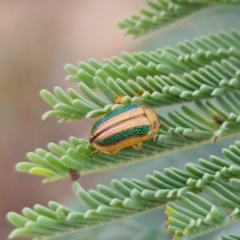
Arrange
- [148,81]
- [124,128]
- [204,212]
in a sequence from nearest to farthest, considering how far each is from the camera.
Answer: [204,212], [148,81], [124,128]

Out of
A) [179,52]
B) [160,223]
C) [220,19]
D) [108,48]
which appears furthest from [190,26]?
[108,48]

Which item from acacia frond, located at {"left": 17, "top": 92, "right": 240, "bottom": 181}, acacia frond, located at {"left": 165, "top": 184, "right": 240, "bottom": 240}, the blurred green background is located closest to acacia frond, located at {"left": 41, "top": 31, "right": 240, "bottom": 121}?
acacia frond, located at {"left": 17, "top": 92, "right": 240, "bottom": 181}

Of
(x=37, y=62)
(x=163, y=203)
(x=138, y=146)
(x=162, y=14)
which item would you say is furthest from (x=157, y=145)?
(x=37, y=62)

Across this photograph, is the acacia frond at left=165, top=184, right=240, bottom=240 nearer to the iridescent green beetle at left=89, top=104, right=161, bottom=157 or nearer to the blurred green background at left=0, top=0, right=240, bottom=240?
the iridescent green beetle at left=89, top=104, right=161, bottom=157

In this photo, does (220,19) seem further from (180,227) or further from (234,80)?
(180,227)

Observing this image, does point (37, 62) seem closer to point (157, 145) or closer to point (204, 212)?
point (157, 145)

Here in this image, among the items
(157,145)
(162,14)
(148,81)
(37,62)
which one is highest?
(37,62)
